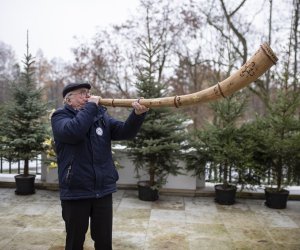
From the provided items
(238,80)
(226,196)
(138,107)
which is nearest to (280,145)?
(226,196)

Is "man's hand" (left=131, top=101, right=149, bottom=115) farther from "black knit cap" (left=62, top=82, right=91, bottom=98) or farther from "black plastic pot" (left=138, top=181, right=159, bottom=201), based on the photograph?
"black plastic pot" (left=138, top=181, right=159, bottom=201)

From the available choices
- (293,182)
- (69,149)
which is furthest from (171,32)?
(69,149)

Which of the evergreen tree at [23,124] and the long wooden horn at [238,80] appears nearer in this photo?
the long wooden horn at [238,80]

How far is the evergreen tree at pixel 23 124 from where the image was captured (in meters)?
6.98

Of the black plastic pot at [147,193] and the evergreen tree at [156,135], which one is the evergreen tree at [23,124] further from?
the black plastic pot at [147,193]

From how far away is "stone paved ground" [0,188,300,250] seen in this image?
462cm

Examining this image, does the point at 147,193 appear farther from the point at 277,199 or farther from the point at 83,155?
the point at 83,155

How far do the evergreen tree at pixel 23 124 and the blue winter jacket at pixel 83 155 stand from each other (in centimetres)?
409

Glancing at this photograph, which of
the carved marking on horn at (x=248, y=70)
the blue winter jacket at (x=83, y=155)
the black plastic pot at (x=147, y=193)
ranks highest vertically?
the carved marking on horn at (x=248, y=70)

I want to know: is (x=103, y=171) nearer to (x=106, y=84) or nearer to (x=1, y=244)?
(x=1, y=244)

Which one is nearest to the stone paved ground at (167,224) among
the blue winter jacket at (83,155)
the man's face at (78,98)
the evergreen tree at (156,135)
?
the evergreen tree at (156,135)

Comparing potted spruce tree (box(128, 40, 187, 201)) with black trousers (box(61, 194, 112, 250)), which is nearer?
black trousers (box(61, 194, 112, 250))

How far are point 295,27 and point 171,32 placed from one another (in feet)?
14.9

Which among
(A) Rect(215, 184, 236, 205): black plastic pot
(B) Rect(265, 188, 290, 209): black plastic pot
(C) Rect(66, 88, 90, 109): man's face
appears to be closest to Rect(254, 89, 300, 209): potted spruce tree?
(B) Rect(265, 188, 290, 209): black plastic pot
